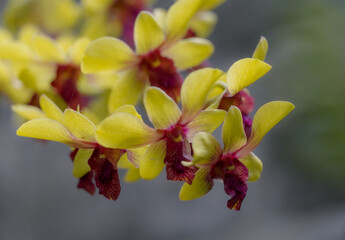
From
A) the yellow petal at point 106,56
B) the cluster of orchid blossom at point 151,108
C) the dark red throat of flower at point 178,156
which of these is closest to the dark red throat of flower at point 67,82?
the cluster of orchid blossom at point 151,108

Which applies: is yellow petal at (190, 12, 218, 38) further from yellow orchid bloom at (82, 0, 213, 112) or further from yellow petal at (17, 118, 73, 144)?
yellow petal at (17, 118, 73, 144)

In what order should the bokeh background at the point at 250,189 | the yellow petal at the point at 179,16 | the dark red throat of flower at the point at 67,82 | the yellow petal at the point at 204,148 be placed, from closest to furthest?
the yellow petal at the point at 204,148 < the yellow petal at the point at 179,16 < the dark red throat of flower at the point at 67,82 < the bokeh background at the point at 250,189

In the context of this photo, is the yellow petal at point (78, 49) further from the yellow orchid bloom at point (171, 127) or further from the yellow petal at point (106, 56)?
the yellow orchid bloom at point (171, 127)

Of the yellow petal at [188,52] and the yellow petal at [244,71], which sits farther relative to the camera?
the yellow petal at [188,52]

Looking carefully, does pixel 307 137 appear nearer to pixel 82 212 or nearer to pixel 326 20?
pixel 326 20

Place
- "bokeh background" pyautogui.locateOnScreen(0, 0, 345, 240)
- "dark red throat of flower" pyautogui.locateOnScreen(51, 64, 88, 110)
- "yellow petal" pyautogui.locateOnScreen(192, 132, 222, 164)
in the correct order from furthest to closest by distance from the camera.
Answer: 1. "bokeh background" pyautogui.locateOnScreen(0, 0, 345, 240)
2. "dark red throat of flower" pyautogui.locateOnScreen(51, 64, 88, 110)
3. "yellow petal" pyautogui.locateOnScreen(192, 132, 222, 164)

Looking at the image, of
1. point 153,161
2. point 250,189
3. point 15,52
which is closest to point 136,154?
point 153,161

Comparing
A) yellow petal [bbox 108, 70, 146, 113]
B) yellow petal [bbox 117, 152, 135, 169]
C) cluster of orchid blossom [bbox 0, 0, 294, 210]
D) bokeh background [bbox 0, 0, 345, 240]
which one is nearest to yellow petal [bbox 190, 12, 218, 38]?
cluster of orchid blossom [bbox 0, 0, 294, 210]
